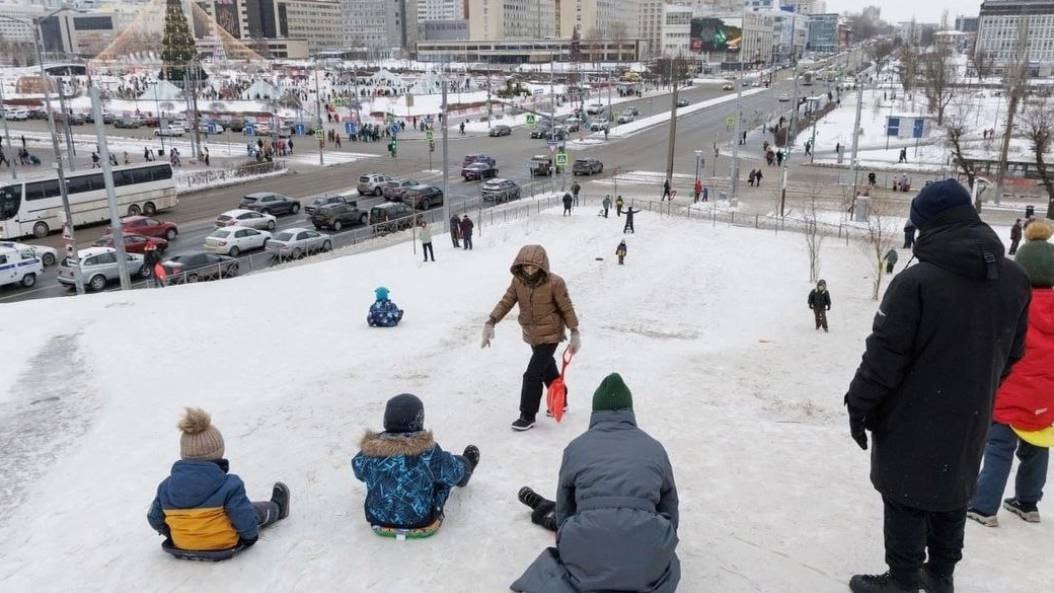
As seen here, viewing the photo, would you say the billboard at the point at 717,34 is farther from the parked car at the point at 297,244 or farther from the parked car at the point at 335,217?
the parked car at the point at 297,244

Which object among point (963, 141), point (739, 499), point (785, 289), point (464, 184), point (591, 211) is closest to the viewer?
point (739, 499)

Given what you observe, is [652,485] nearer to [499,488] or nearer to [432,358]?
[499,488]

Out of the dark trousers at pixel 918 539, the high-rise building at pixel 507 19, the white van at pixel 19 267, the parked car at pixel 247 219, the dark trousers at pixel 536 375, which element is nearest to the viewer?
the dark trousers at pixel 918 539

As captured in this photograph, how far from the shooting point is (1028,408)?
15.7 ft

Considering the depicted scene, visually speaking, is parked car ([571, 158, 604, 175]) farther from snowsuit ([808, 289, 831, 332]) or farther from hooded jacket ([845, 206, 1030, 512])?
hooded jacket ([845, 206, 1030, 512])

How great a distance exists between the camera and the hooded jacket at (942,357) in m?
3.38

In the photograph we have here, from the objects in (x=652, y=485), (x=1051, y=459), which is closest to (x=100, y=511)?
(x=652, y=485)

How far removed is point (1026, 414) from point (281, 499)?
514 cm

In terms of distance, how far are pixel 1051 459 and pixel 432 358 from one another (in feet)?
24.2

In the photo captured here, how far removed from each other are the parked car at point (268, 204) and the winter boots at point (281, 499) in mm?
30906

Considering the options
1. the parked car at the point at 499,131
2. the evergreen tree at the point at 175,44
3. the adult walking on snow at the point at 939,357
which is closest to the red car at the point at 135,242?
the adult walking on snow at the point at 939,357

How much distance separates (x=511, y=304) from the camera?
711 centimetres

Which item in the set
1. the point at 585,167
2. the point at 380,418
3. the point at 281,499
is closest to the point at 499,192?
the point at 585,167

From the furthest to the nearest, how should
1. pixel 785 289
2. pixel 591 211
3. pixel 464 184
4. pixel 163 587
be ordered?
pixel 464 184 → pixel 591 211 → pixel 785 289 → pixel 163 587
